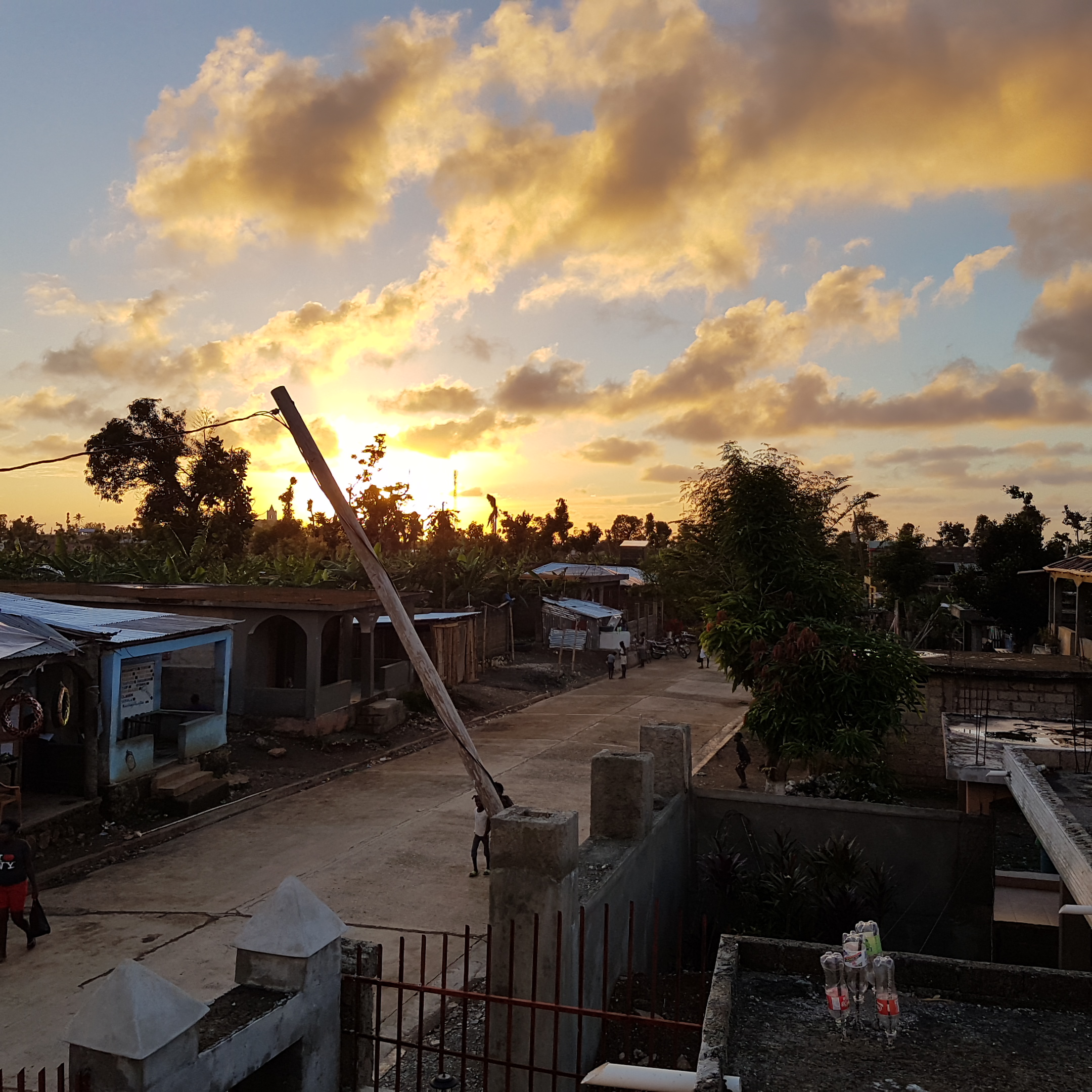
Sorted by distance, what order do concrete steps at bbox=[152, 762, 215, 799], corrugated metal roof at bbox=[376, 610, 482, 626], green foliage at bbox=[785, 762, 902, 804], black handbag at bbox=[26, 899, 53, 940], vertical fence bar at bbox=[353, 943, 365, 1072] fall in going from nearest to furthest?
vertical fence bar at bbox=[353, 943, 365, 1072] < black handbag at bbox=[26, 899, 53, 940] < green foliage at bbox=[785, 762, 902, 804] < concrete steps at bbox=[152, 762, 215, 799] < corrugated metal roof at bbox=[376, 610, 482, 626]

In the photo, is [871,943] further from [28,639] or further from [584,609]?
[584,609]

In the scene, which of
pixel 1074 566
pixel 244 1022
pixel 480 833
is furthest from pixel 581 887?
pixel 1074 566

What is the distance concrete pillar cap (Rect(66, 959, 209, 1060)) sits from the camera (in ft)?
11.9

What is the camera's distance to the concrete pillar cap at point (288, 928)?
4.68 metres

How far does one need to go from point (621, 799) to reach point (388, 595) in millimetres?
3530

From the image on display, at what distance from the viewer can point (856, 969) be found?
4.81 meters

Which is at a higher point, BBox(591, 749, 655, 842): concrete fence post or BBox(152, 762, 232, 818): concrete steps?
BBox(591, 749, 655, 842): concrete fence post

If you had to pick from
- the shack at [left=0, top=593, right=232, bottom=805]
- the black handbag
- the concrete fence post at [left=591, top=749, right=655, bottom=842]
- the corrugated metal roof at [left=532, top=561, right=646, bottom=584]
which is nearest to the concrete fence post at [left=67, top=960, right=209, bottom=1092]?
the concrete fence post at [left=591, top=749, right=655, bottom=842]

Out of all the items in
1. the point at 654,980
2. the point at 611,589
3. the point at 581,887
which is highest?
the point at 611,589

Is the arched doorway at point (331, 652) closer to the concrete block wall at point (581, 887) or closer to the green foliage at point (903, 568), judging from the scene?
the concrete block wall at point (581, 887)

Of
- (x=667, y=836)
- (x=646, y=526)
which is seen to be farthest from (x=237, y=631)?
(x=646, y=526)

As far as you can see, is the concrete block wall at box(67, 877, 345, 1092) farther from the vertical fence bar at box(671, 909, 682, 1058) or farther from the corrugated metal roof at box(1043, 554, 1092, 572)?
the corrugated metal roof at box(1043, 554, 1092, 572)

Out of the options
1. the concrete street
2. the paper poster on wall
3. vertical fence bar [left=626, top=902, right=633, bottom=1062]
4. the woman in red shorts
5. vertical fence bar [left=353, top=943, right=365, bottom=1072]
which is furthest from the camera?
the paper poster on wall

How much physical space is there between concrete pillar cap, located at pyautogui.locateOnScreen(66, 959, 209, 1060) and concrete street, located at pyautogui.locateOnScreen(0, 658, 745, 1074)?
4.25 metres
